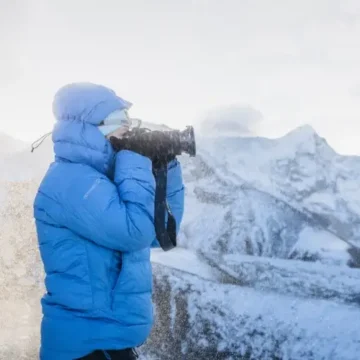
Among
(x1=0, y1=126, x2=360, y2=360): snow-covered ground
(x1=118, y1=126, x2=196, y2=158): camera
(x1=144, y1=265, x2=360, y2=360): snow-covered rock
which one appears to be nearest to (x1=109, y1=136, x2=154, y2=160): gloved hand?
(x1=118, y1=126, x2=196, y2=158): camera

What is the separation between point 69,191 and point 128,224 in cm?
24

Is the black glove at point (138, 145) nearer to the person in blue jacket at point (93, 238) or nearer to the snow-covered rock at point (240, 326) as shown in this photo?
the person in blue jacket at point (93, 238)

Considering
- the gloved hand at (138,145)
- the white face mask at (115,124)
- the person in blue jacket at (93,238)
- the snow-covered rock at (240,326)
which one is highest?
the white face mask at (115,124)

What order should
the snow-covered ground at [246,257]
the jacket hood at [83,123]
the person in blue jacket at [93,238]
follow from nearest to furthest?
the person in blue jacket at [93,238], the jacket hood at [83,123], the snow-covered ground at [246,257]

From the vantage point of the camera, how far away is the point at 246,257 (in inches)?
730

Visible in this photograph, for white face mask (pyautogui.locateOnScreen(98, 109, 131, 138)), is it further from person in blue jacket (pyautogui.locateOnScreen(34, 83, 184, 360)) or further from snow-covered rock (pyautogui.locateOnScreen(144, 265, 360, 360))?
snow-covered rock (pyautogui.locateOnScreen(144, 265, 360, 360))

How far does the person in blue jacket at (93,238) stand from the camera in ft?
5.15

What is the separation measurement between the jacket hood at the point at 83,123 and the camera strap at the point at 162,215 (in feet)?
0.65

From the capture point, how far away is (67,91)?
5.82ft

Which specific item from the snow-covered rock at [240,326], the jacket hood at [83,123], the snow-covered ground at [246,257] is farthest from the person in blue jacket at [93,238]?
the snow-covered rock at [240,326]

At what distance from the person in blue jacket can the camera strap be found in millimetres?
71

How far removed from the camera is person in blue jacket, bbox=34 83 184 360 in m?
1.57

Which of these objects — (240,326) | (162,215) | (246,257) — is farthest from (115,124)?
(246,257)

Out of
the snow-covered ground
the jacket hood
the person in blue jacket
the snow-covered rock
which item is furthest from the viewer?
the snow-covered ground
